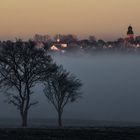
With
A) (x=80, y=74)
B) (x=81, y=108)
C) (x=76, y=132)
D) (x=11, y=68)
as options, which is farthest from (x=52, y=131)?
(x=80, y=74)

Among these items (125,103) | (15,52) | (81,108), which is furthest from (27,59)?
(125,103)

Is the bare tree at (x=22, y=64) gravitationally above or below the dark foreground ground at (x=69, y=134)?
above

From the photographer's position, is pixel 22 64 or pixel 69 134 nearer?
pixel 69 134

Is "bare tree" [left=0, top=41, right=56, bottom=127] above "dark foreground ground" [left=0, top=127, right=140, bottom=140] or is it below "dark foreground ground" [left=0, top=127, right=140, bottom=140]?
above

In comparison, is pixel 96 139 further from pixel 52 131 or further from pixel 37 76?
pixel 37 76

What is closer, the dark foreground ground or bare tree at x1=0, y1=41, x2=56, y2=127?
the dark foreground ground

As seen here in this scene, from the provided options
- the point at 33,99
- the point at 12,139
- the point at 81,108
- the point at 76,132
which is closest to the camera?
the point at 12,139

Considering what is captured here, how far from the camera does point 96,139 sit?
154 feet

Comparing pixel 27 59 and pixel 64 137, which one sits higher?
pixel 27 59

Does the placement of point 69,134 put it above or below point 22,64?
below

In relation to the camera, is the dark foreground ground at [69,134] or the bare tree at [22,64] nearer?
the dark foreground ground at [69,134]

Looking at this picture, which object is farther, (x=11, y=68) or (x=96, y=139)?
(x=11, y=68)

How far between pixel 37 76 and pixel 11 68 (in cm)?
337

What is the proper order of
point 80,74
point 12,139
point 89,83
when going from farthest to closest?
point 80,74
point 89,83
point 12,139
